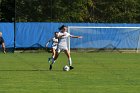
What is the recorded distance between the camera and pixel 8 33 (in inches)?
1855

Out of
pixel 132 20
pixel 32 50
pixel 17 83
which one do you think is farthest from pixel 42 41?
pixel 17 83

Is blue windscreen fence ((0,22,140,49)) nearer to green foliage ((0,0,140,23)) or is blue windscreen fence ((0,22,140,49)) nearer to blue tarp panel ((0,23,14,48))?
blue tarp panel ((0,23,14,48))

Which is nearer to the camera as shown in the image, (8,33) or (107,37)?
(107,37)

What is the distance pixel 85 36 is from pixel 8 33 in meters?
7.31

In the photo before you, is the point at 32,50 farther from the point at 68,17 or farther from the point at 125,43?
the point at 125,43

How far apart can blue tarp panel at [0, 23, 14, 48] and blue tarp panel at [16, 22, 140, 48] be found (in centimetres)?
56

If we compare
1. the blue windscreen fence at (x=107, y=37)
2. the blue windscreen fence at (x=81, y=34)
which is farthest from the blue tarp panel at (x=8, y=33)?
the blue windscreen fence at (x=107, y=37)

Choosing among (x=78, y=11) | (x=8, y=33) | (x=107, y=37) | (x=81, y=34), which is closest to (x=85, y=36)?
(x=81, y=34)

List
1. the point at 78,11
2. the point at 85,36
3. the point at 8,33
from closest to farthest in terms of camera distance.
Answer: the point at 85,36 < the point at 8,33 < the point at 78,11

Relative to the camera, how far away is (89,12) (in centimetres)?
5231

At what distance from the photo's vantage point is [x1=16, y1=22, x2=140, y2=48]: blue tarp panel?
46000 mm

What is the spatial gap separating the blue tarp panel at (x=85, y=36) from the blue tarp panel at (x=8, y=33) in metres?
0.56

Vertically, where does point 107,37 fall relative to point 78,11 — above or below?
below

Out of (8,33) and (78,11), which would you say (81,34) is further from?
(8,33)
